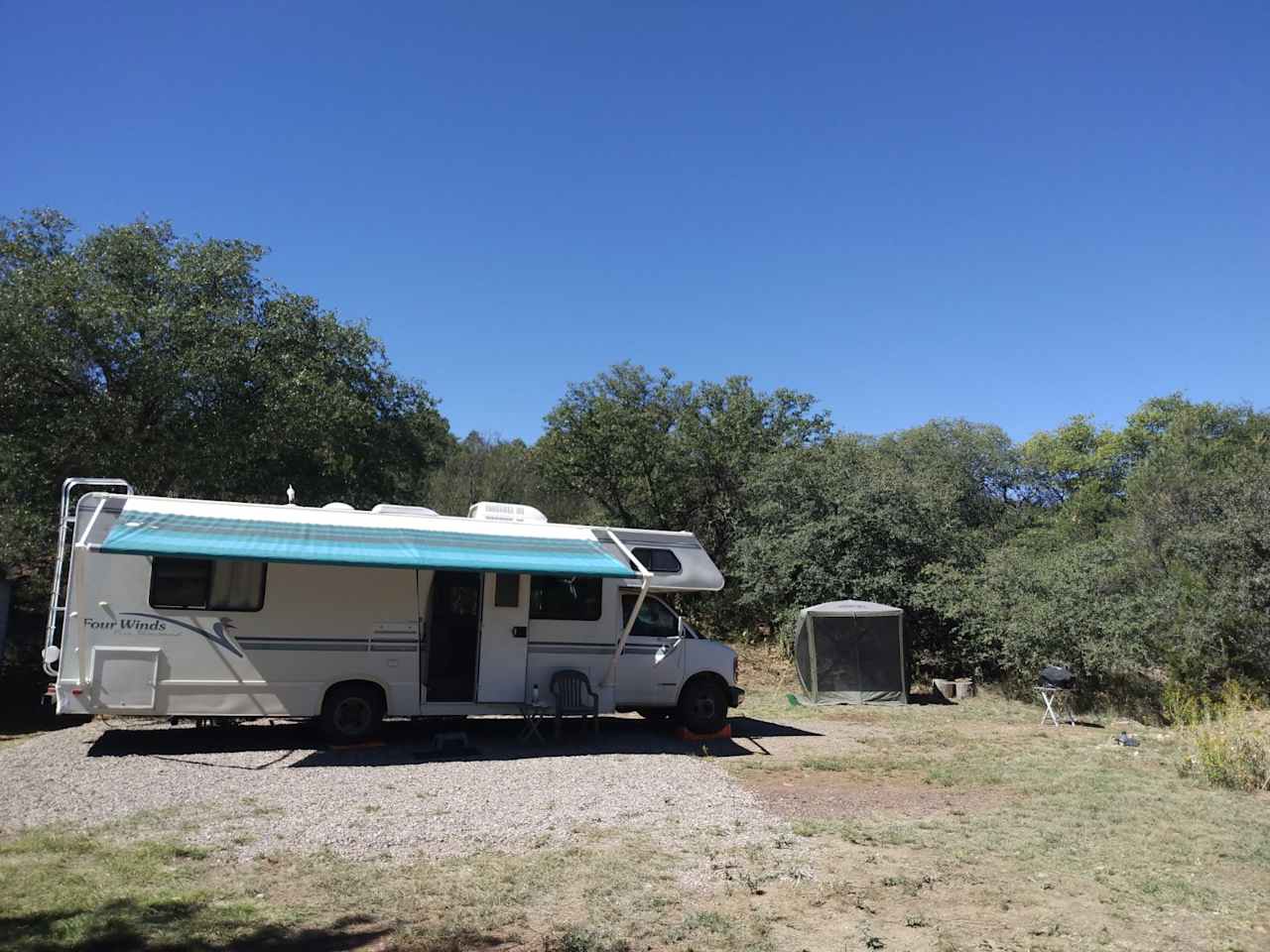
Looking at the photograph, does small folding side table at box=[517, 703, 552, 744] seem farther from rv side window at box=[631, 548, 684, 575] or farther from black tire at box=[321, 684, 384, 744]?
rv side window at box=[631, 548, 684, 575]

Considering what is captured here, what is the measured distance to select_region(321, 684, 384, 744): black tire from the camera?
9.95 meters

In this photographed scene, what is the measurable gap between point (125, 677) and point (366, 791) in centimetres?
313

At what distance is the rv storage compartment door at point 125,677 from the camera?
29.8 feet

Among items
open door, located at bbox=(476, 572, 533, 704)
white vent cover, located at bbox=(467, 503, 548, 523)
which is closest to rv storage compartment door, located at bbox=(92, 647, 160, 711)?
open door, located at bbox=(476, 572, 533, 704)

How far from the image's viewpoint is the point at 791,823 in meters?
7.50

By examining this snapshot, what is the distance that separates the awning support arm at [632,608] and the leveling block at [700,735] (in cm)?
125

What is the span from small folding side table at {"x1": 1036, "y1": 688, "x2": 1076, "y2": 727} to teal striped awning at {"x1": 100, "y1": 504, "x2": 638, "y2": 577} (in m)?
8.60

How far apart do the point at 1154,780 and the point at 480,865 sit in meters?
7.76

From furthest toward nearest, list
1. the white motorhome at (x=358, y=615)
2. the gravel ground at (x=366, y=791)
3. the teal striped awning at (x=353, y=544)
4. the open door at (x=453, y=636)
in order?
1. the open door at (x=453, y=636)
2. the white motorhome at (x=358, y=615)
3. the teal striped awning at (x=353, y=544)
4. the gravel ground at (x=366, y=791)

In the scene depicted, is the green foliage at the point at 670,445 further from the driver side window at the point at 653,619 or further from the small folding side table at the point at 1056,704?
the driver side window at the point at 653,619

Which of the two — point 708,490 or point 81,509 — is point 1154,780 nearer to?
point 81,509

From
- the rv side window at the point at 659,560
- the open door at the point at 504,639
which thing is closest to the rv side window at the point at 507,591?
the open door at the point at 504,639

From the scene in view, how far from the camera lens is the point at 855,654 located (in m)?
16.5

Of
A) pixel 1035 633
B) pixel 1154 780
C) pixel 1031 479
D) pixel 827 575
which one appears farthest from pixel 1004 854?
pixel 1031 479
